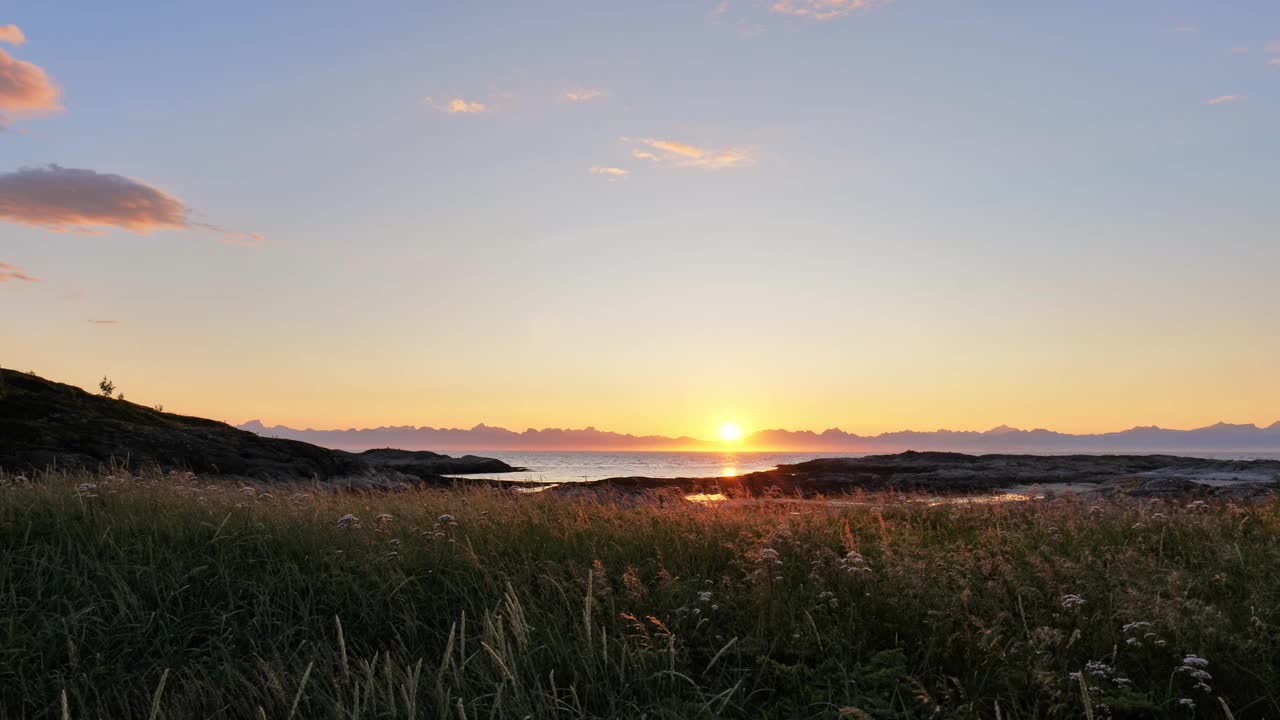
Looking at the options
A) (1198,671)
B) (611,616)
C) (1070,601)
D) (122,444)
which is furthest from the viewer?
(122,444)

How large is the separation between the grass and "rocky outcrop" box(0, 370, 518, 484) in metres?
13.7

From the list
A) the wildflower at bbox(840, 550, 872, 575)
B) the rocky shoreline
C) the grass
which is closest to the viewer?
the grass

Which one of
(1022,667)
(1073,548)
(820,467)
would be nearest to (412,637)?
(1022,667)

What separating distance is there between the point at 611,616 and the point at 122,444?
922 inches

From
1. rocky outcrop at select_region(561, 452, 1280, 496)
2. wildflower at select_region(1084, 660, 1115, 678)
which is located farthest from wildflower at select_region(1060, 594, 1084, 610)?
rocky outcrop at select_region(561, 452, 1280, 496)

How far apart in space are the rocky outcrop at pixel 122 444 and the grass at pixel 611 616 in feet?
44.8

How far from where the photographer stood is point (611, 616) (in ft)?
18.2

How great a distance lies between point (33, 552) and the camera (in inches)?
291

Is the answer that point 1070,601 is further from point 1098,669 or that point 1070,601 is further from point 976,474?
point 976,474

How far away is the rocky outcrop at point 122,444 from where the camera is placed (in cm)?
2167

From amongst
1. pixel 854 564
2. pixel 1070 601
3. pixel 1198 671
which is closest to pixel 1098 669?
pixel 1198 671

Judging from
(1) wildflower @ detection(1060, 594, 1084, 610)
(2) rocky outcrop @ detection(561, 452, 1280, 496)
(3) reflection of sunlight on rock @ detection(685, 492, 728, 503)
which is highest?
(1) wildflower @ detection(1060, 594, 1084, 610)

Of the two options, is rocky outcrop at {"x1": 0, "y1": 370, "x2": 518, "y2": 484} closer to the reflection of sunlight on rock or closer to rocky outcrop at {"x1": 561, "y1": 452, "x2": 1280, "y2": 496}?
rocky outcrop at {"x1": 561, "y1": 452, "x2": 1280, "y2": 496}

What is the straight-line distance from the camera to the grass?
444 cm
